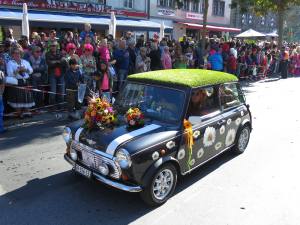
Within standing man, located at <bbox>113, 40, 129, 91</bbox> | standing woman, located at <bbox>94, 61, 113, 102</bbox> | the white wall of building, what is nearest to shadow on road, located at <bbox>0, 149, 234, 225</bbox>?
standing woman, located at <bbox>94, 61, 113, 102</bbox>

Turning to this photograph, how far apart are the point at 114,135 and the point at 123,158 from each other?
472mm

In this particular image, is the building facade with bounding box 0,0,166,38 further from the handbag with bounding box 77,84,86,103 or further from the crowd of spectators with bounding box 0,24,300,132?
the handbag with bounding box 77,84,86,103

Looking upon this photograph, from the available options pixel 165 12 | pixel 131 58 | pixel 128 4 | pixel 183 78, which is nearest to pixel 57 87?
pixel 131 58

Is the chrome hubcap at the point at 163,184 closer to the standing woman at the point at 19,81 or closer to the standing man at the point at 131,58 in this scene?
the standing woman at the point at 19,81

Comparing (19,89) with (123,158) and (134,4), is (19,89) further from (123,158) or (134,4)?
(134,4)

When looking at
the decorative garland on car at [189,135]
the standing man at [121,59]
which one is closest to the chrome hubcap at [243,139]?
the decorative garland on car at [189,135]

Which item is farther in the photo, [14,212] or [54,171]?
[54,171]

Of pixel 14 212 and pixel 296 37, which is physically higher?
pixel 296 37

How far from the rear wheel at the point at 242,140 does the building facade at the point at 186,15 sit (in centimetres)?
2369

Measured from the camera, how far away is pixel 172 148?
5016 millimetres

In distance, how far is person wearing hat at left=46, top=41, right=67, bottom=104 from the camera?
378 inches

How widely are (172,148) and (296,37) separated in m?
84.5

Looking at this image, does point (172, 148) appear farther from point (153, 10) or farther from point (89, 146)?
point (153, 10)

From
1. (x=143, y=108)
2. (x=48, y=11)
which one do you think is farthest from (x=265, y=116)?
(x=48, y=11)
